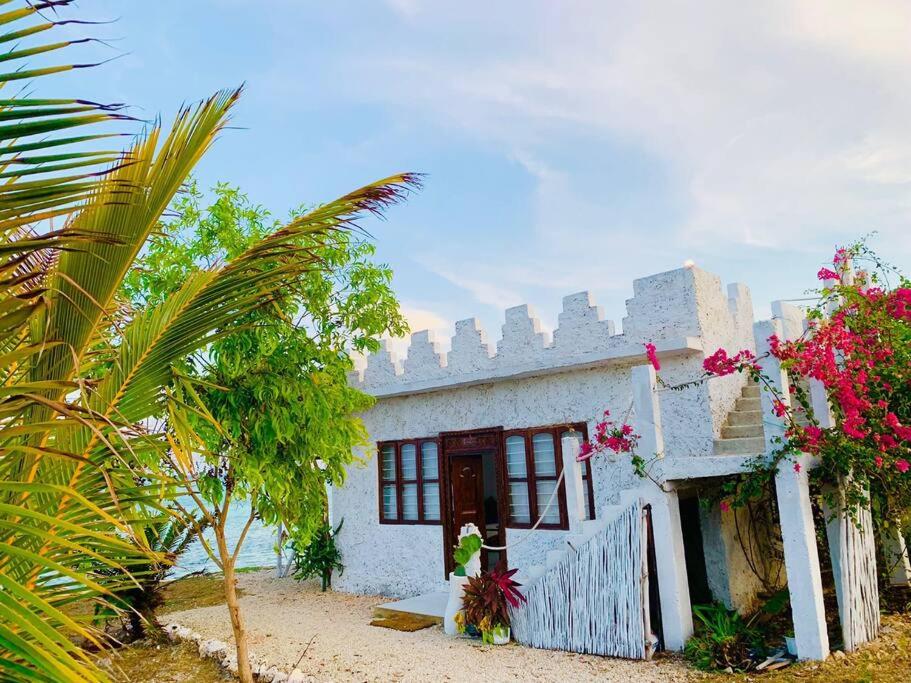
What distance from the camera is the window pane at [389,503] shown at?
1091 cm

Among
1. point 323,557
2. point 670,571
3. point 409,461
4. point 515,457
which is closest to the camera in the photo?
point 670,571

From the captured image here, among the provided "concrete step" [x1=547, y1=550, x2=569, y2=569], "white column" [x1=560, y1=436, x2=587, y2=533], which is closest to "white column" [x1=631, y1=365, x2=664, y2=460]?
"white column" [x1=560, y1=436, x2=587, y2=533]

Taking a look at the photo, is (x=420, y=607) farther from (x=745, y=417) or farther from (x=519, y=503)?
(x=745, y=417)

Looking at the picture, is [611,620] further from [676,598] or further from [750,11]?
[750,11]

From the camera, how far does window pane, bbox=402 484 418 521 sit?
34.7 feet

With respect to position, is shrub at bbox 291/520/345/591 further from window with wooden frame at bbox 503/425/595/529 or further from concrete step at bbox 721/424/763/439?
concrete step at bbox 721/424/763/439

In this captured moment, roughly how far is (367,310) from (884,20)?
6.08 meters

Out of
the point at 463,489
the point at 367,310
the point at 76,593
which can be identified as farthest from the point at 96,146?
the point at 463,489

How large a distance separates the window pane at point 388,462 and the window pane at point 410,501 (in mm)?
369

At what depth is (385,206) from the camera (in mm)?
3736

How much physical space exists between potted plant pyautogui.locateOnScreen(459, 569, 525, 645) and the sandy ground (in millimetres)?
166

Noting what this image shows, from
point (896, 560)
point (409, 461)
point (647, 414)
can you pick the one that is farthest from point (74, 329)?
point (896, 560)

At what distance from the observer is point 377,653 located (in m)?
7.26

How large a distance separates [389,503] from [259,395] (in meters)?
5.28
